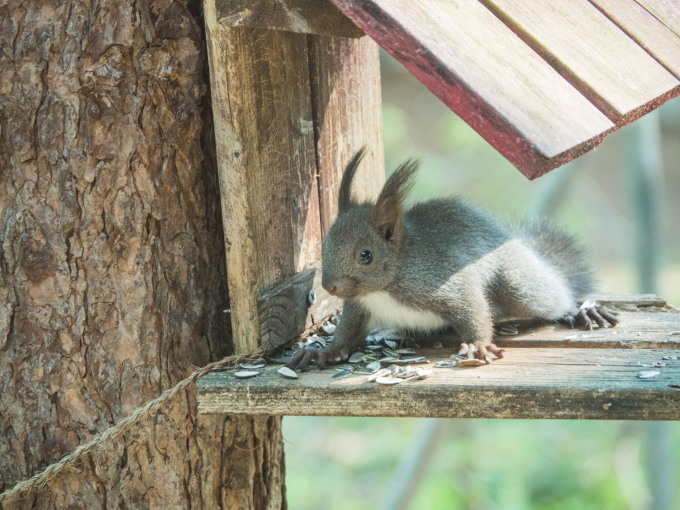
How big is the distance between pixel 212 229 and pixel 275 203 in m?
0.16

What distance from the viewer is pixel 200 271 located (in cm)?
194

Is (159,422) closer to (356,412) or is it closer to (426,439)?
(356,412)

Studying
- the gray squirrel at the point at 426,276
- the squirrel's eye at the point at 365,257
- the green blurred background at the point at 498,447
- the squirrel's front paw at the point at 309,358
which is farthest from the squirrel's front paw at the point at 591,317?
the green blurred background at the point at 498,447

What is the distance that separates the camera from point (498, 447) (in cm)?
509

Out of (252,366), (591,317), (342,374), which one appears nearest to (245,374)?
(252,366)

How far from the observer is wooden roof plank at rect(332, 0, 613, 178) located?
4.32 ft

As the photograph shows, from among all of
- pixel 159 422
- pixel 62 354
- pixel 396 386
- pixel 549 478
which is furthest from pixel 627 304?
pixel 549 478

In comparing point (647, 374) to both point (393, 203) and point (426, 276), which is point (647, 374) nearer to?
point (426, 276)

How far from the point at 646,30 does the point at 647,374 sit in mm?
680

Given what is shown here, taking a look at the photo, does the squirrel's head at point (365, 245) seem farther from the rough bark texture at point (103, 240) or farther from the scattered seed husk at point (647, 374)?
the scattered seed husk at point (647, 374)

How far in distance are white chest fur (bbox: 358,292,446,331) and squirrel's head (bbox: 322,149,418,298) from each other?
3 centimetres

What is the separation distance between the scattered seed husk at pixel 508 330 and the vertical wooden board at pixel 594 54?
74cm

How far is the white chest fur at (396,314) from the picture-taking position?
6.77 ft

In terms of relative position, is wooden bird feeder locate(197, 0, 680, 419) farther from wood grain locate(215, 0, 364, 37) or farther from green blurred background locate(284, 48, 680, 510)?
green blurred background locate(284, 48, 680, 510)
